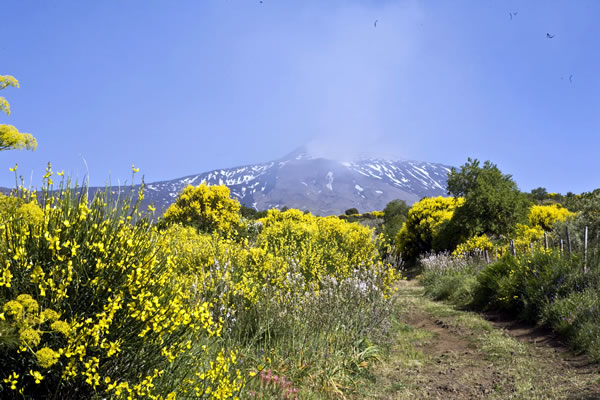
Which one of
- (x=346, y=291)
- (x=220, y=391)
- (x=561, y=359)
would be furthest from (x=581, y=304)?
(x=220, y=391)

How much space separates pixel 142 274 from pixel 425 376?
437cm

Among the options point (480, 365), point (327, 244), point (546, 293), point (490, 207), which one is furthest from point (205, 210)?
point (480, 365)

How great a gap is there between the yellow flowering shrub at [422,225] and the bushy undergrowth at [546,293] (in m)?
9.48

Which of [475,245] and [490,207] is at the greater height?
[490,207]

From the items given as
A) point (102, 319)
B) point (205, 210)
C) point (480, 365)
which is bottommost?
point (480, 365)

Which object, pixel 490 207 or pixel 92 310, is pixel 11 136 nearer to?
pixel 92 310

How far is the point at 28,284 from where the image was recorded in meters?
2.70

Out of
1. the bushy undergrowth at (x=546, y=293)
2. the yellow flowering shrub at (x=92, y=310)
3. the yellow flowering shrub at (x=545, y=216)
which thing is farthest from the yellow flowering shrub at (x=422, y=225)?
the yellow flowering shrub at (x=92, y=310)

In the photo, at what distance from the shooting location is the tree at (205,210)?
17328mm

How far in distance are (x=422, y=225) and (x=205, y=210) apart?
11262 millimetres

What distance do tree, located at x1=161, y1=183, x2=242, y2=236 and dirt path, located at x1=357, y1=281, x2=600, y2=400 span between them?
10.9 meters

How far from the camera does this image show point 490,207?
1723 centimetres

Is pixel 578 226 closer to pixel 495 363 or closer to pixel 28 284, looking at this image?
pixel 495 363

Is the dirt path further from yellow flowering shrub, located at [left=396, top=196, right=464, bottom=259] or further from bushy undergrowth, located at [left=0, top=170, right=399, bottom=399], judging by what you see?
yellow flowering shrub, located at [left=396, top=196, right=464, bottom=259]
